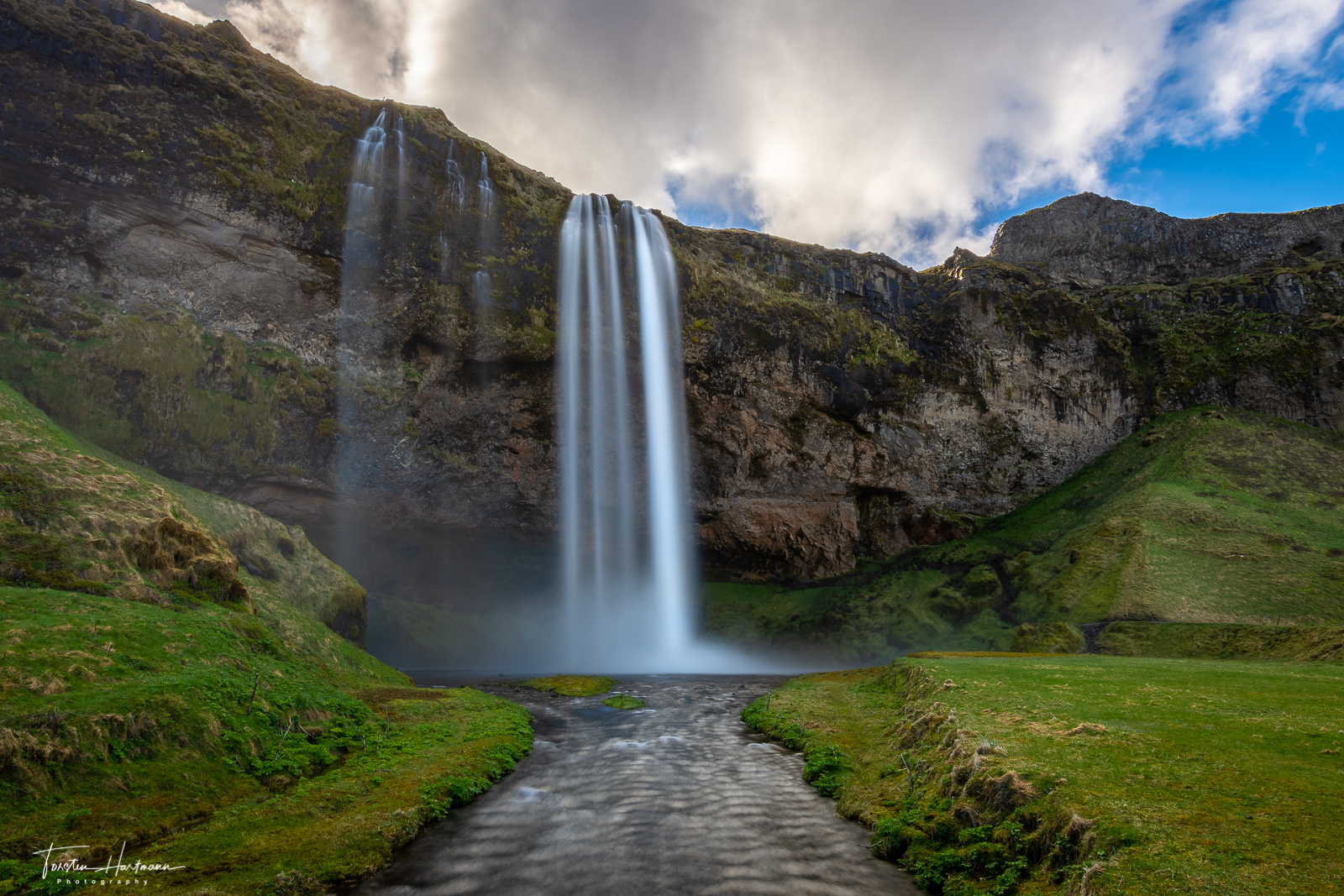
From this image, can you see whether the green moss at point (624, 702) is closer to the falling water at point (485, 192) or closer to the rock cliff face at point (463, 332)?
the rock cliff face at point (463, 332)

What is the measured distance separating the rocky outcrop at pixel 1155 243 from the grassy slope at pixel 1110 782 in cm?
8477

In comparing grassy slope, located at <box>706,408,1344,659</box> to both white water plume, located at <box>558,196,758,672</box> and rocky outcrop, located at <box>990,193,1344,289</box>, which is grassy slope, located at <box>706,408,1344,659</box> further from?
rocky outcrop, located at <box>990,193,1344,289</box>

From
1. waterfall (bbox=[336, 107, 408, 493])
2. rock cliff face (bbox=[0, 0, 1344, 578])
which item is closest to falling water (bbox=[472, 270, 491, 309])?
rock cliff face (bbox=[0, 0, 1344, 578])

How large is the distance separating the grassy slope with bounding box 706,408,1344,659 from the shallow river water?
41.7 metres

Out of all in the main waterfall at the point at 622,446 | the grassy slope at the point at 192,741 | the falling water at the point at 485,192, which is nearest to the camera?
the grassy slope at the point at 192,741

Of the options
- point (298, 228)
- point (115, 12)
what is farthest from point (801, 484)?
point (115, 12)

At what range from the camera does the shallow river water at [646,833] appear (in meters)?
9.79

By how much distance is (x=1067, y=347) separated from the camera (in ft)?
245

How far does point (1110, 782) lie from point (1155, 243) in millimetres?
115882

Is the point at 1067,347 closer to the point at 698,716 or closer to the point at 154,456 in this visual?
the point at 698,716

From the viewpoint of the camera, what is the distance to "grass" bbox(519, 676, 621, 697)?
109 ft

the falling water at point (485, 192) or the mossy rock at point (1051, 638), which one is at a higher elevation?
the falling water at point (485, 192)

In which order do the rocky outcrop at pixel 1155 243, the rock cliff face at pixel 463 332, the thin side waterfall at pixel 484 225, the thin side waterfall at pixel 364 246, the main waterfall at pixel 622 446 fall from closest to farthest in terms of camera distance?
1. the rock cliff face at pixel 463 332
2. the thin side waterfall at pixel 364 246
3. the thin side waterfall at pixel 484 225
4. the main waterfall at pixel 622 446
5. the rocky outcrop at pixel 1155 243
